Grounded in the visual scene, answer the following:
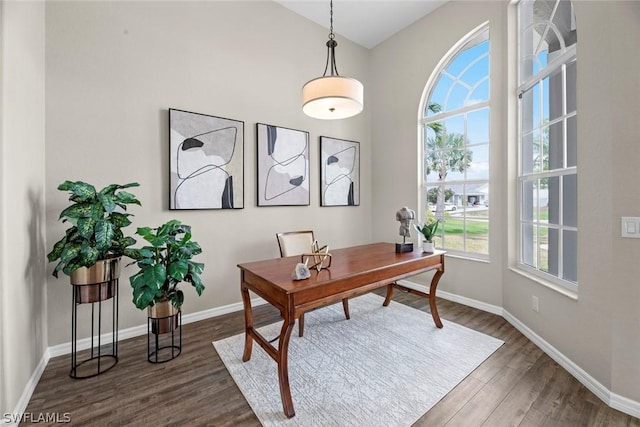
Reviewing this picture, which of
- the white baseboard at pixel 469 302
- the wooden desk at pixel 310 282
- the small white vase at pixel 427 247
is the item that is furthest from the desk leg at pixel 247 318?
the white baseboard at pixel 469 302

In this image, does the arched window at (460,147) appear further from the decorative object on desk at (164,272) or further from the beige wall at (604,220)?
the decorative object on desk at (164,272)

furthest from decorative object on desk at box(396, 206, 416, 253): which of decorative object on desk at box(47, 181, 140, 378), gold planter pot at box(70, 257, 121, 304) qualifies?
gold planter pot at box(70, 257, 121, 304)

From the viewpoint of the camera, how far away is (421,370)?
1955 mm

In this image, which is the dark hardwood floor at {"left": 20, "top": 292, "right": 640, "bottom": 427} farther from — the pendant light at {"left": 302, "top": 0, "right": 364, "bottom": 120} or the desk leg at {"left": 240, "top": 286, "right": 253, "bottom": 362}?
the pendant light at {"left": 302, "top": 0, "right": 364, "bottom": 120}

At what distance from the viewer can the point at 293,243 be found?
276 centimetres

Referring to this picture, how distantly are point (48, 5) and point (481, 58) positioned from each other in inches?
167

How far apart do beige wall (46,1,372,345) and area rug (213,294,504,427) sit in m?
1.16

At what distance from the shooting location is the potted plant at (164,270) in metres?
1.91

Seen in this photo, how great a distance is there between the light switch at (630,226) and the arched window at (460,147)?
151 cm

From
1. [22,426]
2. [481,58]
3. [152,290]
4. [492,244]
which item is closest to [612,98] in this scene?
[492,244]

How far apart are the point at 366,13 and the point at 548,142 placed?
9.00ft

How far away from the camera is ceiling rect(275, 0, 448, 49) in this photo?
3.41 m

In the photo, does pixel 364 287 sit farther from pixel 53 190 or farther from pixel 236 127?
pixel 53 190

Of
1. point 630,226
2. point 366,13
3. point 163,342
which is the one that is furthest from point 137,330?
point 366,13
